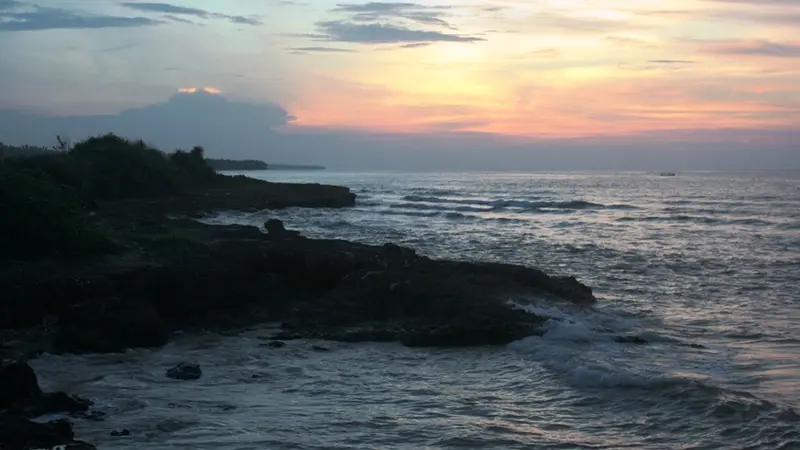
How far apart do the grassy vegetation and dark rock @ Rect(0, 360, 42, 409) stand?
6.11m

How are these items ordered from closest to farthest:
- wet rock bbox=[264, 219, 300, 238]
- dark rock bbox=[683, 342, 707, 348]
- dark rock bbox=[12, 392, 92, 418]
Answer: dark rock bbox=[12, 392, 92, 418]
dark rock bbox=[683, 342, 707, 348]
wet rock bbox=[264, 219, 300, 238]

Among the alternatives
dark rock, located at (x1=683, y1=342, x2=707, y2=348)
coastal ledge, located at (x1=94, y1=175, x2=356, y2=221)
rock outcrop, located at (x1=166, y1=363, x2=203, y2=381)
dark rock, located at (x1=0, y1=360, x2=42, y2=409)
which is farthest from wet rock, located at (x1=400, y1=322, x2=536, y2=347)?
coastal ledge, located at (x1=94, y1=175, x2=356, y2=221)

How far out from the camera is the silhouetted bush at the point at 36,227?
44.5 feet

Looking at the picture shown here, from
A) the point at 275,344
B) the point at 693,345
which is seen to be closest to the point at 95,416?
the point at 275,344

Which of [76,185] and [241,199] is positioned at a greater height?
[76,185]

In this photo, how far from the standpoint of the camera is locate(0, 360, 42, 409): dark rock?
300 inches

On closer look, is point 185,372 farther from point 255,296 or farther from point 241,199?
point 241,199

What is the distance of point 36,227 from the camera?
13.8 metres

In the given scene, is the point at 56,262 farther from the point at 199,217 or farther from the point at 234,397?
the point at 199,217

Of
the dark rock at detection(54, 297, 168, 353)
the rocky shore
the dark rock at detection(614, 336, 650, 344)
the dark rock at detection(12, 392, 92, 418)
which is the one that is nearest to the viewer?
the dark rock at detection(12, 392, 92, 418)

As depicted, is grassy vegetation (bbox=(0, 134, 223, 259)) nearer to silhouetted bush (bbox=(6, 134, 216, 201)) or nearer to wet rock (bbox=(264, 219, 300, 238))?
silhouetted bush (bbox=(6, 134, 216, 201))

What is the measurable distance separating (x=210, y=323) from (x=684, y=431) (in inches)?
299

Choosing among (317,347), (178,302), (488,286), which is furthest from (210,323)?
(488,286)

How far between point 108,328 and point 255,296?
3.14 metres
